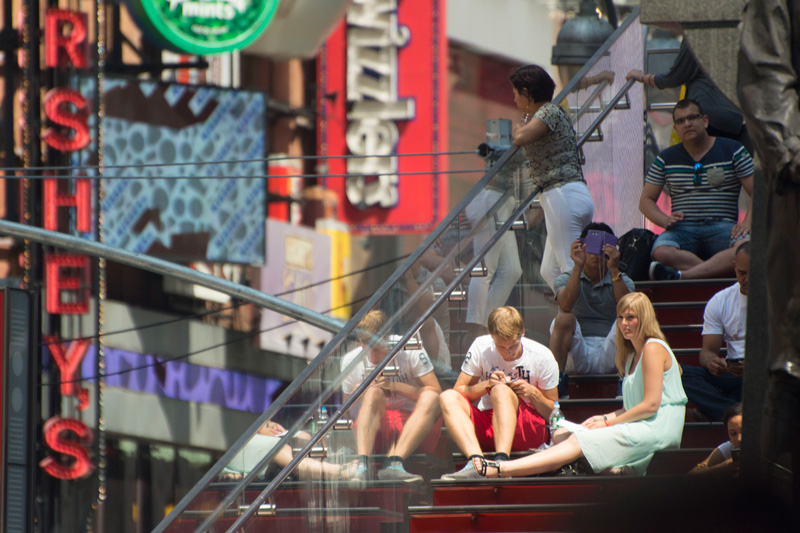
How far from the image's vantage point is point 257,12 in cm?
2350

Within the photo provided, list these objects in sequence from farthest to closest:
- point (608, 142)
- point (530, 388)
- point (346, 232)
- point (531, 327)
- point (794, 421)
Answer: point (346, 232), point (608, 142), point (531, 327), point (530, 388), point (794, 421)

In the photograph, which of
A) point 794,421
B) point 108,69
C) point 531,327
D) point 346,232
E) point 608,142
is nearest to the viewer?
point 794,421

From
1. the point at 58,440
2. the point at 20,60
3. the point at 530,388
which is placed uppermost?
the point at 20,60

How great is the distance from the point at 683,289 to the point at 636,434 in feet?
8.45

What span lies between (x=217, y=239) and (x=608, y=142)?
43.7ft

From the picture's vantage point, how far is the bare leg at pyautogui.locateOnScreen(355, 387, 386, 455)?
8070mm

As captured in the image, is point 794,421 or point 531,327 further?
point 531,327

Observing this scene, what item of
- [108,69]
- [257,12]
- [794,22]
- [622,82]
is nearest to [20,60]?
[108,69]

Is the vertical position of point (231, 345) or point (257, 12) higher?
point (257, 12)

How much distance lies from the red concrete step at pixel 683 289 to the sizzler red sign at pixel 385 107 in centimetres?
1566

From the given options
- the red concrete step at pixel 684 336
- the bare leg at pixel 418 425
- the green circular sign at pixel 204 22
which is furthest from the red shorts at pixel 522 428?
the green circular sign at pixel 204 22

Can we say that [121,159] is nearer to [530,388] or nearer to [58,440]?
[58,440]

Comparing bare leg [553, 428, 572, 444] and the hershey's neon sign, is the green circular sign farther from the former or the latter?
bare leg [553, 428, 572, 444]

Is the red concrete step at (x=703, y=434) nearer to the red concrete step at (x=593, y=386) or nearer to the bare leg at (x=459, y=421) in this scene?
the red concrete step at (x=593, y=386)
